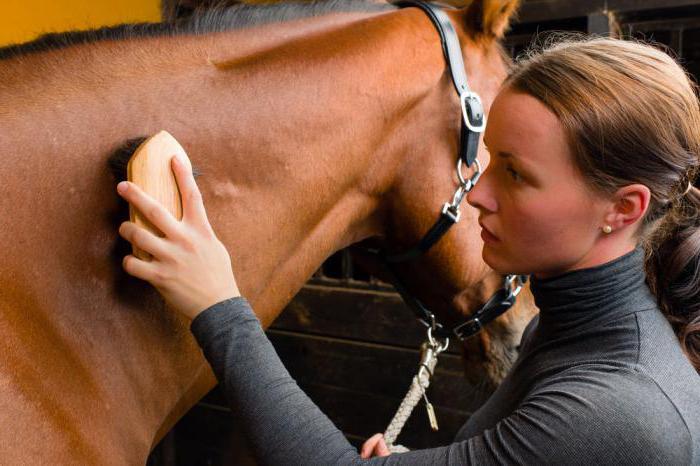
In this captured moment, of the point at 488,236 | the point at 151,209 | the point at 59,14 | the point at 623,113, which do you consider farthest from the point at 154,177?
the point at 59,14

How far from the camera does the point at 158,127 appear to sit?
0.78m

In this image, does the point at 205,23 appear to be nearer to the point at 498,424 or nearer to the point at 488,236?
the point at 488,236

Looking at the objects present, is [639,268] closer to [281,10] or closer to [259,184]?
[259,184]

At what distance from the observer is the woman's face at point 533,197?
672 millimetres

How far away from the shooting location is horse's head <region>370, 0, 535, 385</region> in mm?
1081

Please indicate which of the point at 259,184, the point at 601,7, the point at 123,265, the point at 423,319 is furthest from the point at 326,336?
the point at 123,265

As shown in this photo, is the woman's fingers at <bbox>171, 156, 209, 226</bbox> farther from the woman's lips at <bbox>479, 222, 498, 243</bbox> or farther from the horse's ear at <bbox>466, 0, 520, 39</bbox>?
the horse's ear at <bbox>466, 0, 520, 39</bbox>

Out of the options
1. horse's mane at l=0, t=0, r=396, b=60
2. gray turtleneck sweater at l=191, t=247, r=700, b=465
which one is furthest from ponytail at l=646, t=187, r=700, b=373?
horse's mane at l=0, t=0, r=396, b=60

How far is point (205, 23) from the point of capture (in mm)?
896

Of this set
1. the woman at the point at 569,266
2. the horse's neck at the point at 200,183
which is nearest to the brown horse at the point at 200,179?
the horse's neck at the point at 200,183

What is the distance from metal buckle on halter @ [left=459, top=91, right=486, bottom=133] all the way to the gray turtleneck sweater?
0.40 metres

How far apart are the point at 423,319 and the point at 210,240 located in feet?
2.50

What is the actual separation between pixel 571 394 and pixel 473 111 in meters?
0.59

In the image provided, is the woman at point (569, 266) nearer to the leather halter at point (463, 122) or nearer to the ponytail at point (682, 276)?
the ponytail at point (682, 276)
